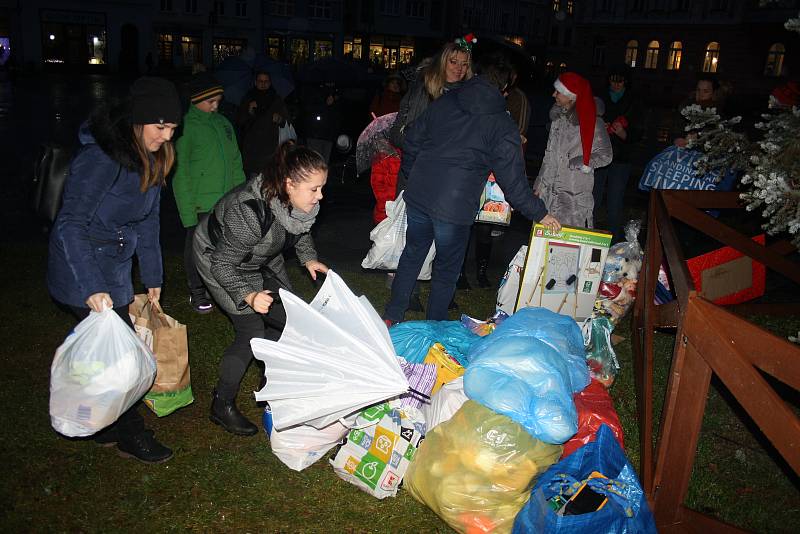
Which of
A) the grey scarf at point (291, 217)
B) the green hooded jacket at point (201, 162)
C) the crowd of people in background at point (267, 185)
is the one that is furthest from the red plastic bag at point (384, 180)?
the grey scarf at point (291, 217)

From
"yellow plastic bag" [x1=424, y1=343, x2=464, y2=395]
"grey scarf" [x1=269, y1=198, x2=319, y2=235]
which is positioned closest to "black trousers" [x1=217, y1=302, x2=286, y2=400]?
"grey scarf" [x1=269, y1=198, x2=319, y2=235]

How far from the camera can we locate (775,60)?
123 feet

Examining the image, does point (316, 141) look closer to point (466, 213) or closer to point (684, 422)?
point (466, 213)

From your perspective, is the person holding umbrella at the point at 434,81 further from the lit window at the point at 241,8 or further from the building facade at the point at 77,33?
the lit window at the point at 241,8

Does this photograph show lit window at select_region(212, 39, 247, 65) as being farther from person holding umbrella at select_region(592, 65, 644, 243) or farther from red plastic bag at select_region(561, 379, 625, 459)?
red plastic bag at select_region(561, 379, 625, 459)

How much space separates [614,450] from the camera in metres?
3.01

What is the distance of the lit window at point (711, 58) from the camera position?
133ft

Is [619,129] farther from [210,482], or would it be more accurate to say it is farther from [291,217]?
[210,482]

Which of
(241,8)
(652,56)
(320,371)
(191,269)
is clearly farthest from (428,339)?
(652,56)

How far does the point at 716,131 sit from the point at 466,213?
1997 millimetres

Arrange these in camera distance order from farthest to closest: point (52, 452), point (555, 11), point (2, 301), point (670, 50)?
point (555, 11) < point (670, 50) < point (2, 301) < point (52, 452)

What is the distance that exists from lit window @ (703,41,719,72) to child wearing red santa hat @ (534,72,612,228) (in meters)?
41.4

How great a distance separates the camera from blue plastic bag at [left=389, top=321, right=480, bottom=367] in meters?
3.75

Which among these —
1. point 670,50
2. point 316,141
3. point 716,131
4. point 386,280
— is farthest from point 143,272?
point 670,50
